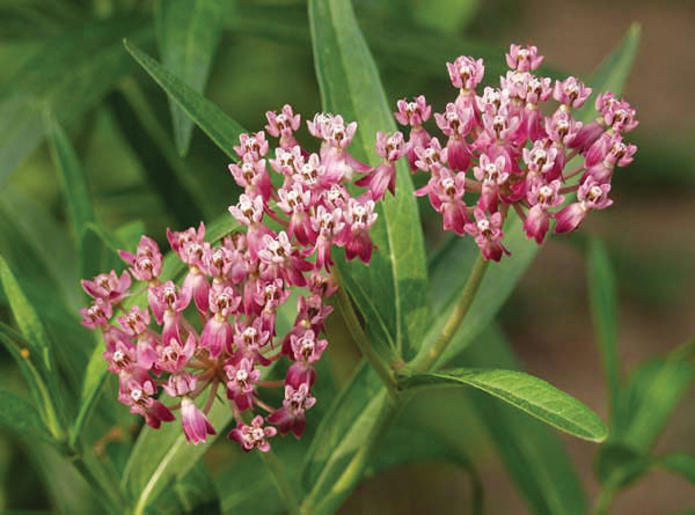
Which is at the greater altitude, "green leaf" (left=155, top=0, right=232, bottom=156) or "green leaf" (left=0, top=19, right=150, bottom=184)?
"green leaf" (left=155, top=0, right=232, bottom=156)

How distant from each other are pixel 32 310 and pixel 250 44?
2.31 meters

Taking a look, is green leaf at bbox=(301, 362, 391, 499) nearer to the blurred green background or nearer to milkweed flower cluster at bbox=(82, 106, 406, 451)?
milkweed flower cluster at bbox=(82, 106, 406, 451)

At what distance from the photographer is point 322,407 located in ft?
6.05

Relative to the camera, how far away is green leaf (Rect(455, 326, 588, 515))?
1.99m

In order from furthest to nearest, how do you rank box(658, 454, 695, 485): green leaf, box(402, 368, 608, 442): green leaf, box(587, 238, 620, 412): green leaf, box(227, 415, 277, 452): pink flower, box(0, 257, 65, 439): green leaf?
box(587, 238, 620, 412): green leaf
box(658, 454, 695, 485): green leaf
box(0, 257, 65, 439): green leaf
box(227, 415, 277, 452): pink flower
box(402, 368, 608, 442): green leaf

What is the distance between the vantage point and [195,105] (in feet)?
4.25

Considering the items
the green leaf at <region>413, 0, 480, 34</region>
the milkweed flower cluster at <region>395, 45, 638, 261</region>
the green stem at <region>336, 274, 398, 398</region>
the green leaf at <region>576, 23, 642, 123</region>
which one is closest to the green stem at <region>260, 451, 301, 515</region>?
the green stem at <region>336, 274, 398, 398</region>

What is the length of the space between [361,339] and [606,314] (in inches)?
37.5

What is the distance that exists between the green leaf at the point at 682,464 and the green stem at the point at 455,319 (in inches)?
22.1

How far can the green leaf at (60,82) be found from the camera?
1.96 metres

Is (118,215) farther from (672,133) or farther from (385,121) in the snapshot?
(672,133)

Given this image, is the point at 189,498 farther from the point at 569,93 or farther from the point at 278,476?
the point at 569,93

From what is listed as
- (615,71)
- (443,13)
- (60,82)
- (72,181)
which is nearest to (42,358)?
(72,181)

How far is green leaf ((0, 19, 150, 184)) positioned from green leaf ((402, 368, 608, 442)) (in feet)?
3.46
